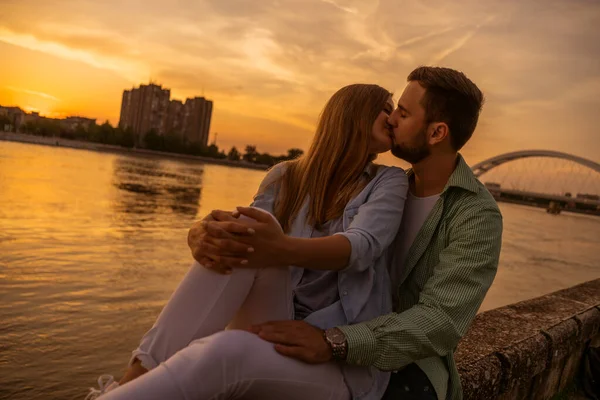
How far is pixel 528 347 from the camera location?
2287mm

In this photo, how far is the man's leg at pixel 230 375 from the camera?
1165mm

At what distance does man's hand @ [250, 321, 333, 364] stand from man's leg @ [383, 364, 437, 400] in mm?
225

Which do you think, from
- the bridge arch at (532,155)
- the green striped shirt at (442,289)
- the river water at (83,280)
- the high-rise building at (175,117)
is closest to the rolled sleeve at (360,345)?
the green striped shirt at (442,289)

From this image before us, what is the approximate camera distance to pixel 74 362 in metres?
4.12

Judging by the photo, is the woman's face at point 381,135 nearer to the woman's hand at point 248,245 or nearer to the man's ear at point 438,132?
the man's ear at point 438,132

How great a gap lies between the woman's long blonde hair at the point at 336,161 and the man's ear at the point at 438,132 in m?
0.18

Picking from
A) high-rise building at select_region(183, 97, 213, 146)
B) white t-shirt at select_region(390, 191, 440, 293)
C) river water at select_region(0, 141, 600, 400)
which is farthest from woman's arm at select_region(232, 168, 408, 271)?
high-rise building at select_region(183, 97, 213, 146)

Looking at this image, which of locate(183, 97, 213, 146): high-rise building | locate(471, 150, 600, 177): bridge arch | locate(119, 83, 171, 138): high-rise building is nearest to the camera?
locate(471, 150, 600, 177): bridge arch

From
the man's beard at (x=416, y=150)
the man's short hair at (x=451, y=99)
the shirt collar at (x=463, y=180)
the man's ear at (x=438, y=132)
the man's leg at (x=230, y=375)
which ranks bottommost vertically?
the man's leg at (x=230, y=375)

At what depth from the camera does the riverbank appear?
79.6 meters

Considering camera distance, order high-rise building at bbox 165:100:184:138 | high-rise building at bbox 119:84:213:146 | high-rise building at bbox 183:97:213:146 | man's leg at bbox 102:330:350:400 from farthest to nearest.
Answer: high-rise building at bbox 183:97:213:146
high-rise building at bbox 165:100:184:138
high-rise building at bbox 119:84:213:146
man's leg at bbox 102:330:350:400

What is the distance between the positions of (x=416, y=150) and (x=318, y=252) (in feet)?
1.72

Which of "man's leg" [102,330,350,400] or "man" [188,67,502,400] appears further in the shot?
"man" [188,67,502,400]

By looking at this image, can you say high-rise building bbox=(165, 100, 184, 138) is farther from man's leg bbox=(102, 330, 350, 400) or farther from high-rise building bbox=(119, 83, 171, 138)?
man's leg bbox=(102, 330, 350, 400)
